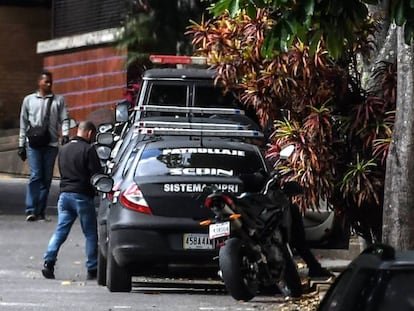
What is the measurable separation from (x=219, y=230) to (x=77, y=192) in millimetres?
2713

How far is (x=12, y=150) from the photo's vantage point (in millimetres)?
23172

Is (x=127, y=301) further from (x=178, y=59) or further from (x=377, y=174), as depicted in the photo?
(x=178, y=59)

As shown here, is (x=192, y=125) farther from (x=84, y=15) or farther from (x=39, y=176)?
(x=84, y=15)

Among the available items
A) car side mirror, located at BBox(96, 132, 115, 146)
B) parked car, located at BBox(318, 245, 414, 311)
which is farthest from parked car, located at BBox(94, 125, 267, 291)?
parked car, located at BBox(318, 245, 414, 311)

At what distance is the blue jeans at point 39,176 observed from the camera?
16.0m

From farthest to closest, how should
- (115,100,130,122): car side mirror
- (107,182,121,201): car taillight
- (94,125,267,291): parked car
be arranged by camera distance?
(115,100,130,122): car side mirror
(107,182,121,201): car taillight
(94,125,267,291): parked car

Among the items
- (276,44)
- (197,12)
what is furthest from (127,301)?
(197,12)

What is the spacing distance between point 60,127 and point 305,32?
958cm

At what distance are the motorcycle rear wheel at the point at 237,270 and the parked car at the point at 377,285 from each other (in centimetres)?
459

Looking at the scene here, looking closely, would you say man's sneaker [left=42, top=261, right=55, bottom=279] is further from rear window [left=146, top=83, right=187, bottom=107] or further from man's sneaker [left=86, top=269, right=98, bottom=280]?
rear window [left=146, top=83, right=187, bottom=107]

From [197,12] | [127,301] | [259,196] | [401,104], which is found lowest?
[127,301]

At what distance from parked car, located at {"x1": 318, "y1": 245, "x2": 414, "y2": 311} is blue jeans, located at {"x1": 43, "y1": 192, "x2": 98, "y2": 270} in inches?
295

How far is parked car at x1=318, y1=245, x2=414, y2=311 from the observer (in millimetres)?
4383

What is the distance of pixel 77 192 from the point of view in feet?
39.6
